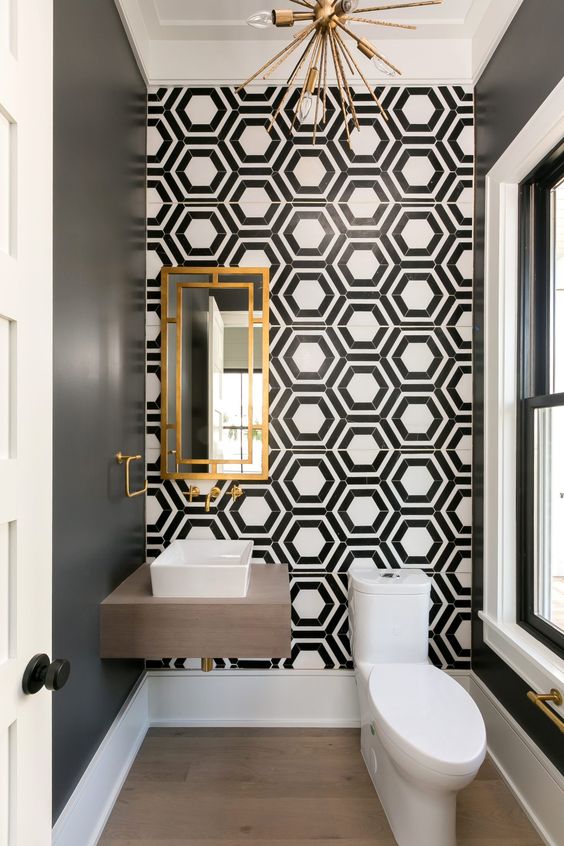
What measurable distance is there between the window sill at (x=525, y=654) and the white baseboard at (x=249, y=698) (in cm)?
66

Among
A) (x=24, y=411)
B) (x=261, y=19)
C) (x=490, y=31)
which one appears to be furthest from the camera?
(x=490, y=31)

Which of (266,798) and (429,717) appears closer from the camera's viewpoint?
(429,717)

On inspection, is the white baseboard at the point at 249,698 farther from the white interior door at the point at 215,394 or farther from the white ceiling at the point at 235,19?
the white ceiling at the point at 235,19

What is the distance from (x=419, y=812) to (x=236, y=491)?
1.35 meters

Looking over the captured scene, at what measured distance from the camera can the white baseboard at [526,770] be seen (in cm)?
178

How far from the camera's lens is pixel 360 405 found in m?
2.58

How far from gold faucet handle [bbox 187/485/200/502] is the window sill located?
4.28 feet

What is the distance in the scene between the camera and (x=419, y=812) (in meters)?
1.71

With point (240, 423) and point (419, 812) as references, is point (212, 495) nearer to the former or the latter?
point (240, 423)

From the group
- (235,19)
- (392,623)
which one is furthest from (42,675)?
(235,19)

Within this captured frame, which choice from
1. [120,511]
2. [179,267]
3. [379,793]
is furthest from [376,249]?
[379,793]

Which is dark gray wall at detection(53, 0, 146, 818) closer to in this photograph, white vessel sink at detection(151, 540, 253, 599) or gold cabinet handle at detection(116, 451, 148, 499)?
gold cabinet handle at detection(116, 451, 148, 499)

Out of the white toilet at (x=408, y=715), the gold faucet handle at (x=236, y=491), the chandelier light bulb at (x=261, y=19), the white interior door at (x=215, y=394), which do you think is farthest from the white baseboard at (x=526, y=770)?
the chandelier light bulb at (x=261, y=19)

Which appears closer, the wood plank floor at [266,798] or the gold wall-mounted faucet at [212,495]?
the wood plank floor at [266,798]
